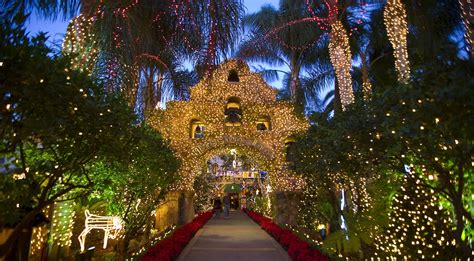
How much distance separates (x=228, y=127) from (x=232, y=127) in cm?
18

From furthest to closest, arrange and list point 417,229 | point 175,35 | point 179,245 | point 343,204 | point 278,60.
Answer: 1. point 278,60
2. point 343,204
3. point 179,245
4. point 175,35
5. point 417,229

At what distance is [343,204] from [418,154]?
22.0 ft

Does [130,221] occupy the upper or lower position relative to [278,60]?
lower

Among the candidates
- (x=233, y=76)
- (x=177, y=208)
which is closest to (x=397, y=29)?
(x=233, y=76)

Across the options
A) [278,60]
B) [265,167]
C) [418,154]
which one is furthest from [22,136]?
[278,60]

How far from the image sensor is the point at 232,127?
1491 cm

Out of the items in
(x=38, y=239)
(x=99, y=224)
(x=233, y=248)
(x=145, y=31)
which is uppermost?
(x=145, y=31)

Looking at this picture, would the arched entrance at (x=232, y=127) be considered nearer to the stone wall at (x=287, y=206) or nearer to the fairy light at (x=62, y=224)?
the stone wall at (x=287, y=206)

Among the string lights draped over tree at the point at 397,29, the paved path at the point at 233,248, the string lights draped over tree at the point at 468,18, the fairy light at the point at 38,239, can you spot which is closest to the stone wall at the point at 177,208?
the paved path at the point at 233,248

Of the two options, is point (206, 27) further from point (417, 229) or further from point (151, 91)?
point (151, 91)

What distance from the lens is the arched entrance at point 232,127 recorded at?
1441cm

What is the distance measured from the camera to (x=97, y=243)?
1137 cm

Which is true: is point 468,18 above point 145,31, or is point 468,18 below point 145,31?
below

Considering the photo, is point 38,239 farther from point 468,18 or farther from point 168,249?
point 468,18
